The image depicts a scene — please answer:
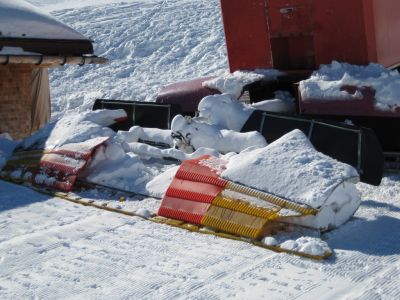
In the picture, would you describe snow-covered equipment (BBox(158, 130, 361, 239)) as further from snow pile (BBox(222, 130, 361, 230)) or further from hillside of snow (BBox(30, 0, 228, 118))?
hillside of snow (BBox(30, 0, 228, 118))

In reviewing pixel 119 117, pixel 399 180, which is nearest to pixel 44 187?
pixel 119 117

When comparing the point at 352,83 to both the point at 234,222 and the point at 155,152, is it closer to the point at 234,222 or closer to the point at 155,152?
the point at 155,152

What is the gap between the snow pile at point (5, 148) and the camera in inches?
280

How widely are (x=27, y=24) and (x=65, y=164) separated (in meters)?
3.60

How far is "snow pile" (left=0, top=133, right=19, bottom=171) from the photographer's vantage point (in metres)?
7.11

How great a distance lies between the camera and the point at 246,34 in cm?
955

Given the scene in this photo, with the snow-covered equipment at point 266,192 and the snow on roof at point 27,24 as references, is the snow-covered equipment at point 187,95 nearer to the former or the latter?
the snow on roof at point 27,24

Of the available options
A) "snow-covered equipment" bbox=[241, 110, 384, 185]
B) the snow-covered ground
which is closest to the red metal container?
"snow-covered equipment" bbox=[241, 110, 384, 185]

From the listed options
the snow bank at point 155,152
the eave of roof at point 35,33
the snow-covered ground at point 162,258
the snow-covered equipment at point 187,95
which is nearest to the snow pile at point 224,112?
the snow bank at point 155,152

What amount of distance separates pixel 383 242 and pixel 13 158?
4009mm

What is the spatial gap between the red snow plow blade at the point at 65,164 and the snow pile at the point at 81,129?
7.4 inches

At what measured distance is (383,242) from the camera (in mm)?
4590

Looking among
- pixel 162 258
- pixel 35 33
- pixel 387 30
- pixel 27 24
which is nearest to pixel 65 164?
pixel 162 258

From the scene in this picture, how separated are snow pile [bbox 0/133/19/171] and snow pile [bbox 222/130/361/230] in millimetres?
2853
